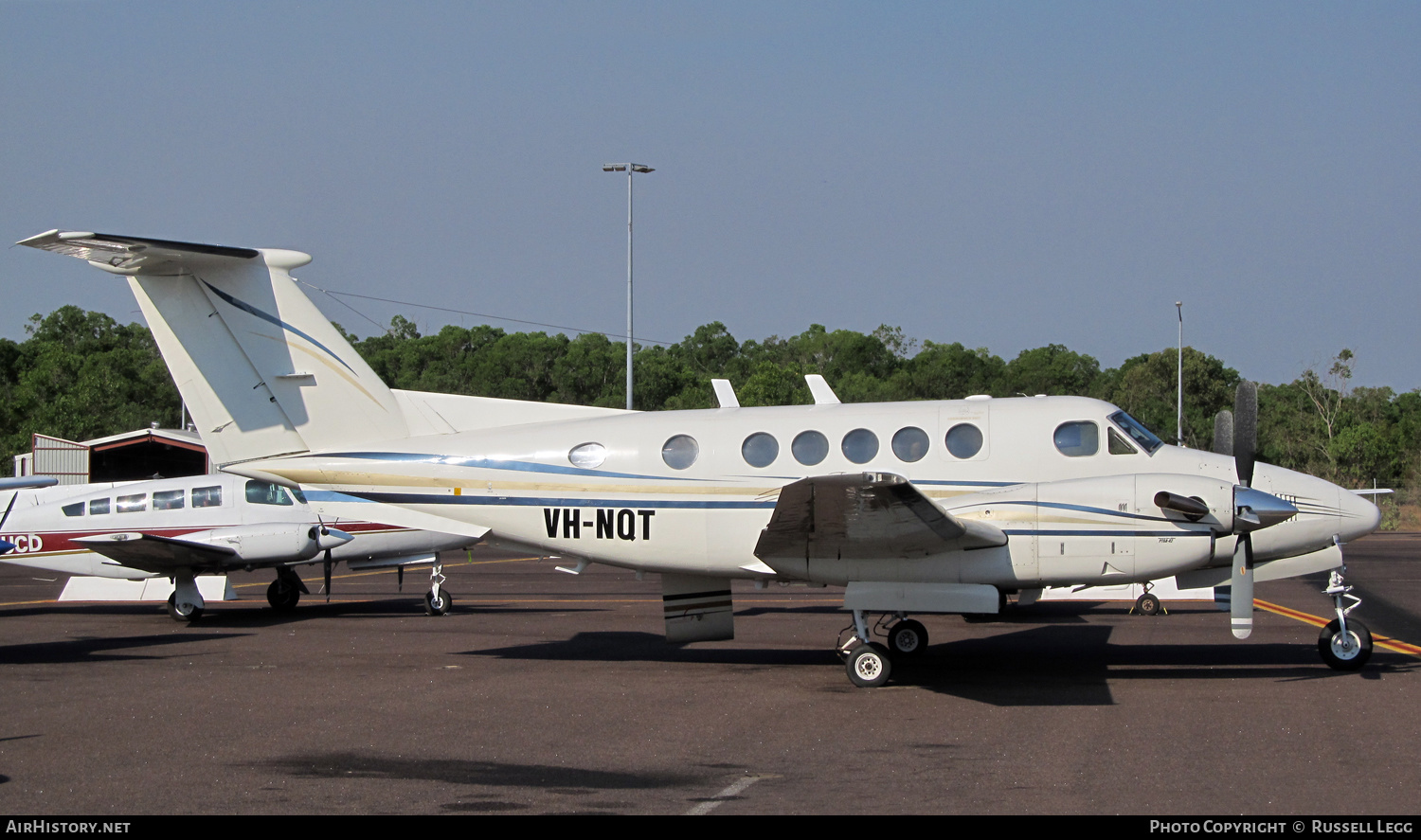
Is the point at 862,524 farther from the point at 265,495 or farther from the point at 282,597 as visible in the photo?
the point at 282,597

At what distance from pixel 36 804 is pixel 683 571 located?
22.1 feet

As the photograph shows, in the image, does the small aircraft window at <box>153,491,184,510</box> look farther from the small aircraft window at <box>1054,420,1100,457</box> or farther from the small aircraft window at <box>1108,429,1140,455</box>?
Answer: the small aircraft window at <box>1108,429,1140,455</box>

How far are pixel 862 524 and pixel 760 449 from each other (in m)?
1.70

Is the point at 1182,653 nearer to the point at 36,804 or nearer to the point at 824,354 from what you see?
the point at 36,804

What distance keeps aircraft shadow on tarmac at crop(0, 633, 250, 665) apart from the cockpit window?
37.4 feet

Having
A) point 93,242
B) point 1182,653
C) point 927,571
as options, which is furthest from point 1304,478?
point 93,242

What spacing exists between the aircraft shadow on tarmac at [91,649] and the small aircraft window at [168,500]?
2538 mm

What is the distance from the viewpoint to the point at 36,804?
6891 mm

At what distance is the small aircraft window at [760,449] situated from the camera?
470 inches

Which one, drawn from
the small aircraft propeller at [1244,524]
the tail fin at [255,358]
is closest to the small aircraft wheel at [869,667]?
the small aircraft propeller at [1244,524]

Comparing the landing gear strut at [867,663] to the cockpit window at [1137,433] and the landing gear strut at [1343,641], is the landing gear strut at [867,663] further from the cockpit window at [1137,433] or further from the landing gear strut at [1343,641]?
the landing gear strut at [1343,641]

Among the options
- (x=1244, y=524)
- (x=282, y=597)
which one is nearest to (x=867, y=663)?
(x=1244, y=524)

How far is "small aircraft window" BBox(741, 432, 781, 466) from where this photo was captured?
11.9 meters

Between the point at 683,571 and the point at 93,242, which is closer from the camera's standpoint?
the point at 93,242
